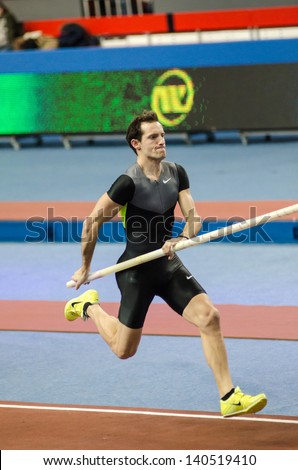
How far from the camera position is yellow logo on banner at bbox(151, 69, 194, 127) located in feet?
49.5

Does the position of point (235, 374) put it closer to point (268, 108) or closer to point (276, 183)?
point (276, 183)

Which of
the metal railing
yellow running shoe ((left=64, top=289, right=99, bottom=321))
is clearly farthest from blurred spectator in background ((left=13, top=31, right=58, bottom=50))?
yellow running shoe ((left=64, top=289, right=99, bottom=321))

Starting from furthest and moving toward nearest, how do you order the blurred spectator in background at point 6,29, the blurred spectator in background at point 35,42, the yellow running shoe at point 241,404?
the blurred spectator in background at point 6,29 → the blurred spectator in background at point 35,42 → the yellow running shoe at point 241,404

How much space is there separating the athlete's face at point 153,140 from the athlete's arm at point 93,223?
15.8 inches

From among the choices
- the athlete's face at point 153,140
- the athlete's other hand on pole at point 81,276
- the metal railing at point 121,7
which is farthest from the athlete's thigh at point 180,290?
the metal railing at point 121,7

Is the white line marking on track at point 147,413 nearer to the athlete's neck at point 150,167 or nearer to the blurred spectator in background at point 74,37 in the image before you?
the athlete's neck at point 150,167

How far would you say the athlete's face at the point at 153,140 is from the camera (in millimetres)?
6461

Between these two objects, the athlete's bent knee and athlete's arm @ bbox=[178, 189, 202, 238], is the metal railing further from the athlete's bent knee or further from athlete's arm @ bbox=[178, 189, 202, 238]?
the athlete's bent knee

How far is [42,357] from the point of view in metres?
7.91

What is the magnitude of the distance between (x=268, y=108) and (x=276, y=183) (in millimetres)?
2082

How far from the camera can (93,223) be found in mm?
6508

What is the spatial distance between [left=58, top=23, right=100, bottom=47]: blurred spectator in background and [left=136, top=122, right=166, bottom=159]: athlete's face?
11.3 m

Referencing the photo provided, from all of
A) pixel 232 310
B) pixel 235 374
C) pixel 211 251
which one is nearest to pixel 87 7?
pixel 211 251

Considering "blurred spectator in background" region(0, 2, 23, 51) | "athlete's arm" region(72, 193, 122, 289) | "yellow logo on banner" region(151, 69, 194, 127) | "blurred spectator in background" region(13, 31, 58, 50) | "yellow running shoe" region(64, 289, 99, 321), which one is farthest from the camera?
"blurred spectator in background" region(0, 2, 23, 51)
